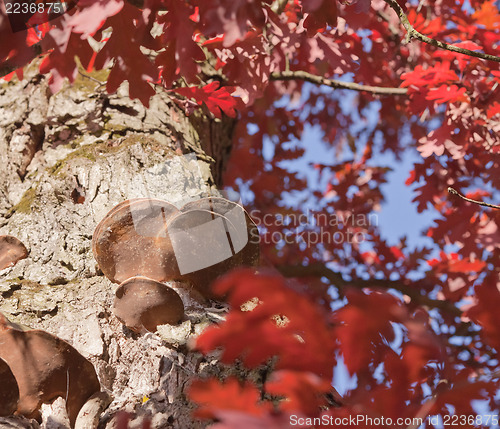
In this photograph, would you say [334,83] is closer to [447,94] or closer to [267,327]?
[447,94]

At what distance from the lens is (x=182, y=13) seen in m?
1.55

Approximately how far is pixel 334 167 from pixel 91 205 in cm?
444

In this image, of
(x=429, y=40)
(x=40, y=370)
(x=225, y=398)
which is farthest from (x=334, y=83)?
(x=225, y=398)

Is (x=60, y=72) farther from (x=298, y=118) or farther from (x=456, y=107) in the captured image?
(x=298, y=118)

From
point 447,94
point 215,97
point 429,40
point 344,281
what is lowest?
point 344,281

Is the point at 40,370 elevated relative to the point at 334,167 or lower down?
elevated

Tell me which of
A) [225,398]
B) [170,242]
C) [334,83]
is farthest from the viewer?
[334,83]

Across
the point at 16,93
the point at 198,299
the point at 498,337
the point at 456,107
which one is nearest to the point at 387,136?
the point at 456,107

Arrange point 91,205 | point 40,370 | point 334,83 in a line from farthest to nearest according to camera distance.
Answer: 1. point 334,83
2. point 91,205
3. point 40,370

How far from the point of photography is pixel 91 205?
221cm

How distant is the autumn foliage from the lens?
101 centimetres

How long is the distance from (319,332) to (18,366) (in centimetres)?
82

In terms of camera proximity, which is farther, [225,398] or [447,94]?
[447,94]

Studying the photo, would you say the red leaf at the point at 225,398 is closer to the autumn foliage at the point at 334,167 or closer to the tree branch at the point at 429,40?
the autumn foliage at the point at 334,167
